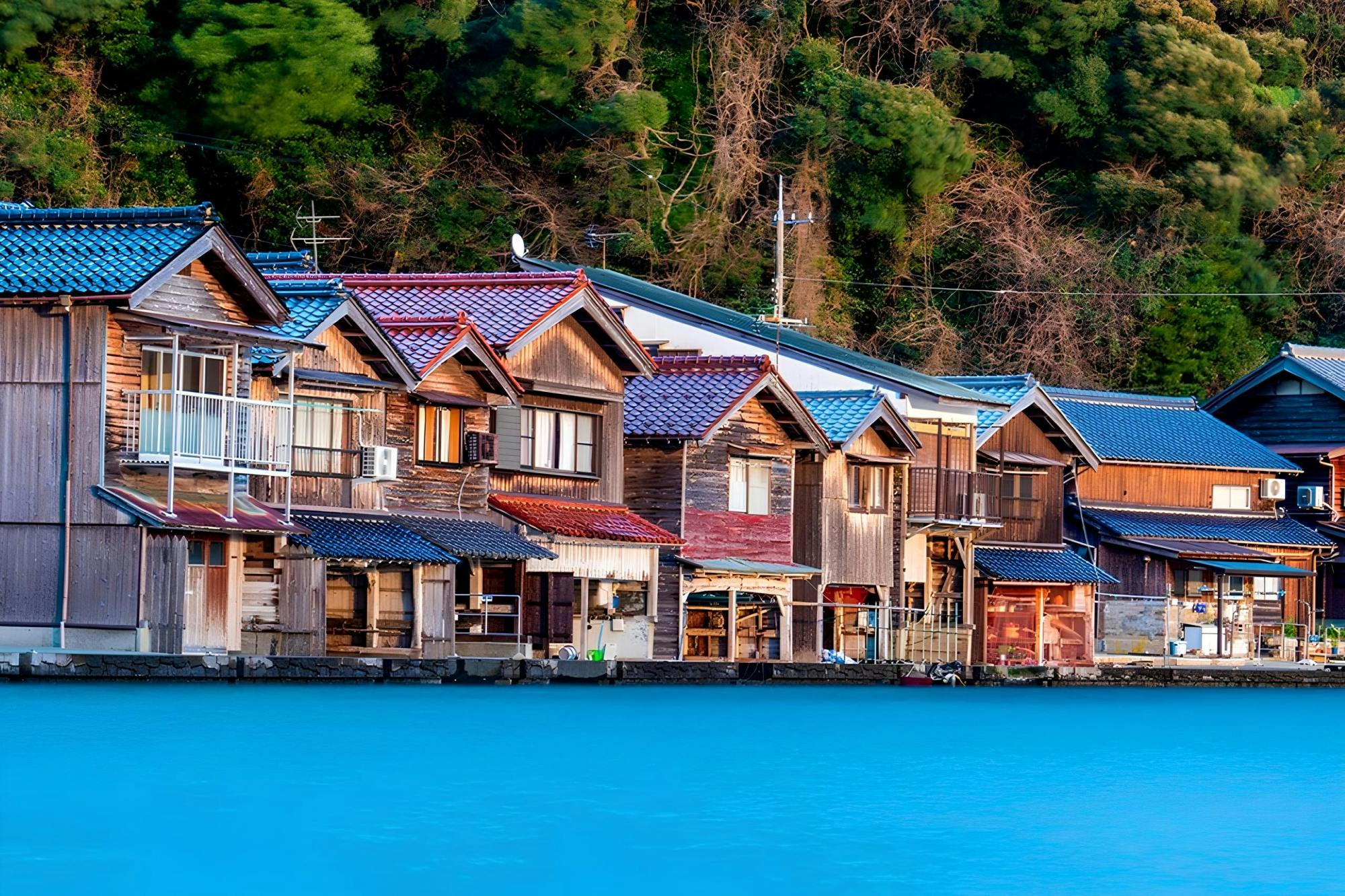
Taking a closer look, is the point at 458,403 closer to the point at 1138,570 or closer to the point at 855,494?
the point at 855,494

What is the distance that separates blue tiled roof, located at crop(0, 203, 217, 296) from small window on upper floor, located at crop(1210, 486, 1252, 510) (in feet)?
107

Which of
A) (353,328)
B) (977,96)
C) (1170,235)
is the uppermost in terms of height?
(977,96)

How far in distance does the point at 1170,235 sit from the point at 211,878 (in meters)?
55.8

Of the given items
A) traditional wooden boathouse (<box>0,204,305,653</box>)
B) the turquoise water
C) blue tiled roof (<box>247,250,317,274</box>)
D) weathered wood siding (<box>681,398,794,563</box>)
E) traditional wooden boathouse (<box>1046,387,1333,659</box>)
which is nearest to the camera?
the turquoise water

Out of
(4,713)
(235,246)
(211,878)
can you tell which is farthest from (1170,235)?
(211,878)

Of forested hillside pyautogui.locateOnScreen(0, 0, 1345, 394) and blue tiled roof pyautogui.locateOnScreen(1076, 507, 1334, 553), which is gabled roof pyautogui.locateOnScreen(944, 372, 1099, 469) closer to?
blue tiled roof pyautogui.locateOnScreen(1076, 507, 1334, 553)

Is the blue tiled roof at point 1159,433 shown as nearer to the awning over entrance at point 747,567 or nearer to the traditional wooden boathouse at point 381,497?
the awning over entrance at point 747,567

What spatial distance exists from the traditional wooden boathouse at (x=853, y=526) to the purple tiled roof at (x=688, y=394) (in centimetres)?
306

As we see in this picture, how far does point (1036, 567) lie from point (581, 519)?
15.6 m

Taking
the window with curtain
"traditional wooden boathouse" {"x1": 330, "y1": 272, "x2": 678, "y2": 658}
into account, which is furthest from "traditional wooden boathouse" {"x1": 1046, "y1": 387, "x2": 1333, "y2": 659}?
the window with curtain

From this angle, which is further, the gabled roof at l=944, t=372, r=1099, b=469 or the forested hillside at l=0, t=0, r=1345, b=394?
the forested hillside at l=0, t=0, r=1345, b=394

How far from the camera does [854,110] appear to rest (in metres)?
62.5

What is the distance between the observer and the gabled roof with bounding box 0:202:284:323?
3344cm

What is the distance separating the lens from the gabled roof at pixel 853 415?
47750 mm
